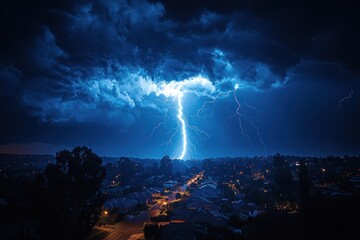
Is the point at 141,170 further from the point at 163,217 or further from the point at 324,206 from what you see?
the point at 324,206

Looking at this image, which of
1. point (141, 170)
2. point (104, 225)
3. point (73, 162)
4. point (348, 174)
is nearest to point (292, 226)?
point (73, 162)

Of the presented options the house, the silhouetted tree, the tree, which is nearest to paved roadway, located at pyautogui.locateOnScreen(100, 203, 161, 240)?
the house

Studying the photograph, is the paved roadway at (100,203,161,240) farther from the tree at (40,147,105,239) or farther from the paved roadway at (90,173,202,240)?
the tree at (40,147,105,239)

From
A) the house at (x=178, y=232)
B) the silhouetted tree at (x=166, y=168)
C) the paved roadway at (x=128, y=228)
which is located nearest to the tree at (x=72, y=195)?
the paved roadway at (x=128, y=228)

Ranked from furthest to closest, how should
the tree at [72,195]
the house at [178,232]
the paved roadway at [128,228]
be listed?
the paved roadway at [128,228] < the house at [178,232] < the tree at [72,195]

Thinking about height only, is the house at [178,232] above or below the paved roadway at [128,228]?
above

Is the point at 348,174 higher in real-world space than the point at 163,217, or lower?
higher

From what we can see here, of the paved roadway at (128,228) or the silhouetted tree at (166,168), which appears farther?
the silhouetted tree at (166,168)

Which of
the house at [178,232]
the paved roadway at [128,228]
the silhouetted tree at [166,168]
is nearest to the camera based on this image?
the house at [178,232]

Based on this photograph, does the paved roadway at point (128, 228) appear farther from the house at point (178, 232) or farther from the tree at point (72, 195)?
the tree at point (72, 195)
